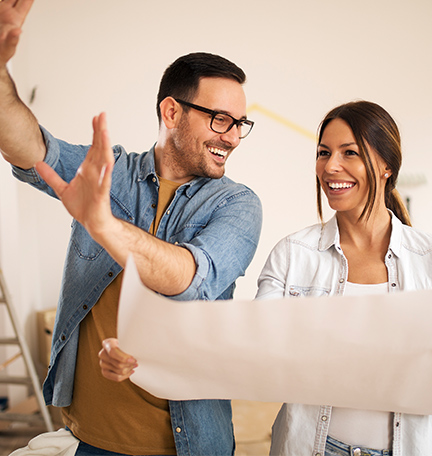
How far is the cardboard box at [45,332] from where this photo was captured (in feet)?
10.3

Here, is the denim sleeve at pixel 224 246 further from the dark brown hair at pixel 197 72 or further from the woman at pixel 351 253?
the dark brown hair at pixel 197 72

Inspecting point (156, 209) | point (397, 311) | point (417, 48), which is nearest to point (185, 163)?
point (156, 209)

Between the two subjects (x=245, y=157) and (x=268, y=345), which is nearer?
(x=268, y=345)

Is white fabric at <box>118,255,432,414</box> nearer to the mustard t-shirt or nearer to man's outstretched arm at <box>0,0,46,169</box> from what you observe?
the mustard t-shirt

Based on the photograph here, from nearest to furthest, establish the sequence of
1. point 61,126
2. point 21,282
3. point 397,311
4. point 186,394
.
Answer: point 397,311 < point 186,394 < point 21,282 < point 61,126

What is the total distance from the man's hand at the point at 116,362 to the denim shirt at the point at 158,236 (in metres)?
0.31

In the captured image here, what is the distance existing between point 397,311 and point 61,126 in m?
3.22

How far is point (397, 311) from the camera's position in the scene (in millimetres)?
705

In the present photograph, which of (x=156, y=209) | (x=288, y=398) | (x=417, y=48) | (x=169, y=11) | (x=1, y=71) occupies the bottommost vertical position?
(x=288, y=398)

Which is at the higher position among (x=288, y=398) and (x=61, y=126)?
(x=61, y=126)

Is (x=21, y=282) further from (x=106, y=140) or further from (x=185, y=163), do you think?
(x=106, y=140)

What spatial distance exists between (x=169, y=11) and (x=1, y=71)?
9.54 ft

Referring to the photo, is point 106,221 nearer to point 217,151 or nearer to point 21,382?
point 217,151

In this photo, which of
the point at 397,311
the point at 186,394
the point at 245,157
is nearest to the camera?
the point at 397,311
